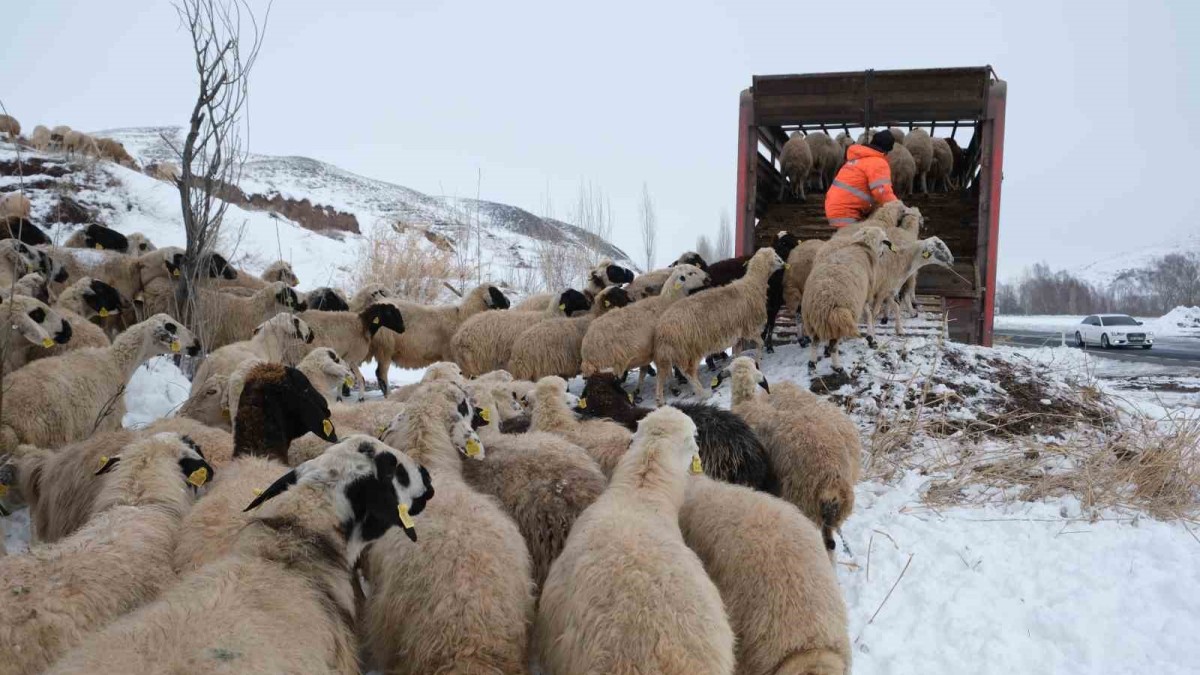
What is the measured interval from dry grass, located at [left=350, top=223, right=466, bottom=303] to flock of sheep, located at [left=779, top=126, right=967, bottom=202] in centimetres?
688

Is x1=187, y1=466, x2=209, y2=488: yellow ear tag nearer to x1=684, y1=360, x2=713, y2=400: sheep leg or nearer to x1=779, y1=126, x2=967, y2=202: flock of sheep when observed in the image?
x1=684, y1=360, x2=713, y2=400: sheep leg

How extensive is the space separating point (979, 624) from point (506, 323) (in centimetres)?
640

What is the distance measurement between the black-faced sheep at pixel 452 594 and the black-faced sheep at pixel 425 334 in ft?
21.4

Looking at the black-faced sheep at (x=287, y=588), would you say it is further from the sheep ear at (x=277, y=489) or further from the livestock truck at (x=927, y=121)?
the livestock truck at (x=927, y=121)

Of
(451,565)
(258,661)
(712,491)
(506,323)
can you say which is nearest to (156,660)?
(258,661)

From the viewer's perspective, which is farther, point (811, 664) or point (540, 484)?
point (540, 484)

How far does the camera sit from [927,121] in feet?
38.3

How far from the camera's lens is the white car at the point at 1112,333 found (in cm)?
2823


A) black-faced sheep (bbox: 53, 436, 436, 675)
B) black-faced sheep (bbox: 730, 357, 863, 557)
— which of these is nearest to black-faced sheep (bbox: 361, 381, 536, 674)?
black-faced sheep (bbox: 53, 436, 436, 675)

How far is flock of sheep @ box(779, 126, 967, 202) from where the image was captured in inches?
526

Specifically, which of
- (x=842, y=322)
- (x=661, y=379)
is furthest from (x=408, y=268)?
(x=842, y=322)

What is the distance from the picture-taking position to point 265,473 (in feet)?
12.7

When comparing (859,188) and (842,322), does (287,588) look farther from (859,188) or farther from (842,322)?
(859,188)

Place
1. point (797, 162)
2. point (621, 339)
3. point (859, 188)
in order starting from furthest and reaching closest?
1. point (797, 162)
2. point (859, 188)
3. point (621, 339)
